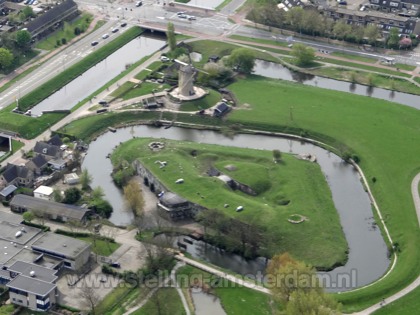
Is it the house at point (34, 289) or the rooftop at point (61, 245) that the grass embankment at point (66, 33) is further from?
the house at point (34, 289)

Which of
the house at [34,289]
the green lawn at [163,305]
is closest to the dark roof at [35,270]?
the house at [34,289]

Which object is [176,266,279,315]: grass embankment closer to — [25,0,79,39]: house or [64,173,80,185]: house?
[64,173,80,185]: house

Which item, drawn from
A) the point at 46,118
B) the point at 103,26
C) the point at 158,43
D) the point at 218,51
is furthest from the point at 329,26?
the point at 46,118

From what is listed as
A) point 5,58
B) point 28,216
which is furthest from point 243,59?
point 28,216

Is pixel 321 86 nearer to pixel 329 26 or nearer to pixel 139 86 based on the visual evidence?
pixel 329 26

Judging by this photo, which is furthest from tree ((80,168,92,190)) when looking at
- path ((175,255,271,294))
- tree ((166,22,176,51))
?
tree ((166,22,176,51))
